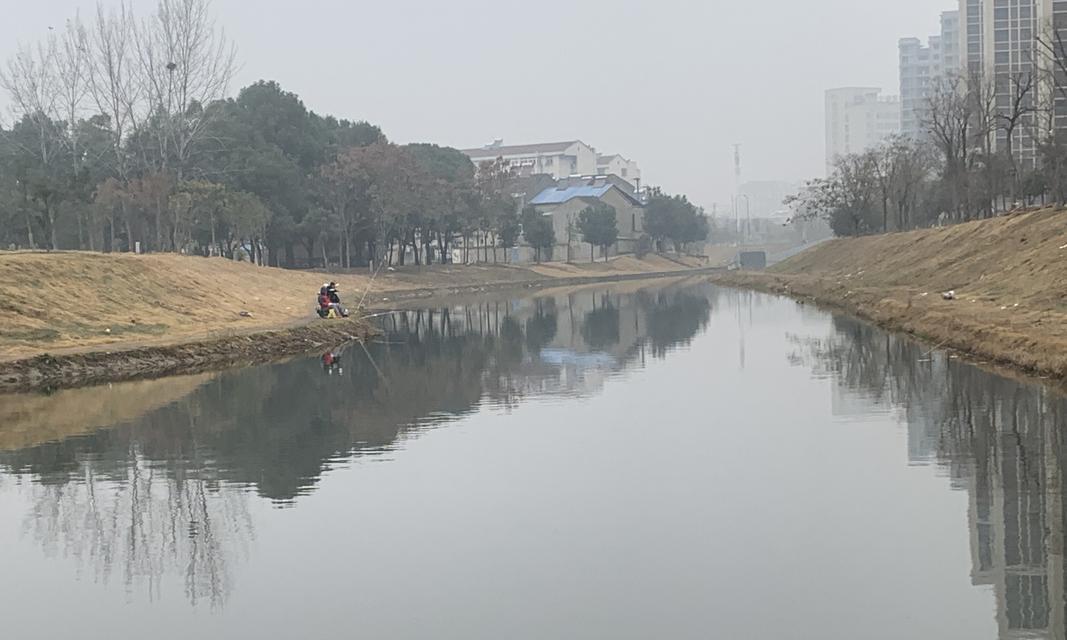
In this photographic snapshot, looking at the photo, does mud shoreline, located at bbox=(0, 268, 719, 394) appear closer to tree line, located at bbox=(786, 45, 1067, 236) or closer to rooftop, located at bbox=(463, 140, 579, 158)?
tree line, located at bbox=(786, 45, 1067, 236)

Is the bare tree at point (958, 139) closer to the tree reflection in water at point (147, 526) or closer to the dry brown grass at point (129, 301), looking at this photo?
the dry brown grass at point (129, 301)

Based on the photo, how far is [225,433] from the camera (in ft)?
60.9

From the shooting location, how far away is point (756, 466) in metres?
14.6

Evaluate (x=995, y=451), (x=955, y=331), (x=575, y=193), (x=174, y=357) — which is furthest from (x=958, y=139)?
(x=575, y=193)

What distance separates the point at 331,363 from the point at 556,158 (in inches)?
4834

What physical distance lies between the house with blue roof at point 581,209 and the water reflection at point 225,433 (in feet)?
231

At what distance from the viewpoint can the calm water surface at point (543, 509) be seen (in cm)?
915

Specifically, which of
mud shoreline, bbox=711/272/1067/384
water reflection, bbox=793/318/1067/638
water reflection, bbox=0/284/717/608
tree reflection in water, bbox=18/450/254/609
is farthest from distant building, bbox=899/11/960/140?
tree reflection in water, bbox=18/450/254/609

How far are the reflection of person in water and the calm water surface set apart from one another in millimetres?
2978

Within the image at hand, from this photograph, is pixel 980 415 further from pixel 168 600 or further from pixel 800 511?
pixel 168 600

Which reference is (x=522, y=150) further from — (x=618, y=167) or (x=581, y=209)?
(x=581, y=209)

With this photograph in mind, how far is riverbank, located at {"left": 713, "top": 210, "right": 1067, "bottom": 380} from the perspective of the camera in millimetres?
23577

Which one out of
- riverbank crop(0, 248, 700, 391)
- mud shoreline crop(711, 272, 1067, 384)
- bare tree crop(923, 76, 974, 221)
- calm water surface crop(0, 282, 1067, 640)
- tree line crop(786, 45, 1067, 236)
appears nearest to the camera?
calm water surface crop(0, 282, 1067, 640)

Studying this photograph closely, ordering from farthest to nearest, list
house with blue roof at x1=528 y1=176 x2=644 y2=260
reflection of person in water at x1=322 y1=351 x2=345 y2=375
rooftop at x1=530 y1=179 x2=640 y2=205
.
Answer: rooftop at x1=530 y1=179 x2=640 y2=205 → house with blue roof at x1=528 y1=176 x2=644 y2=260 → reflection of person in water at x1=322 y1=351 x2=345 y2=375
